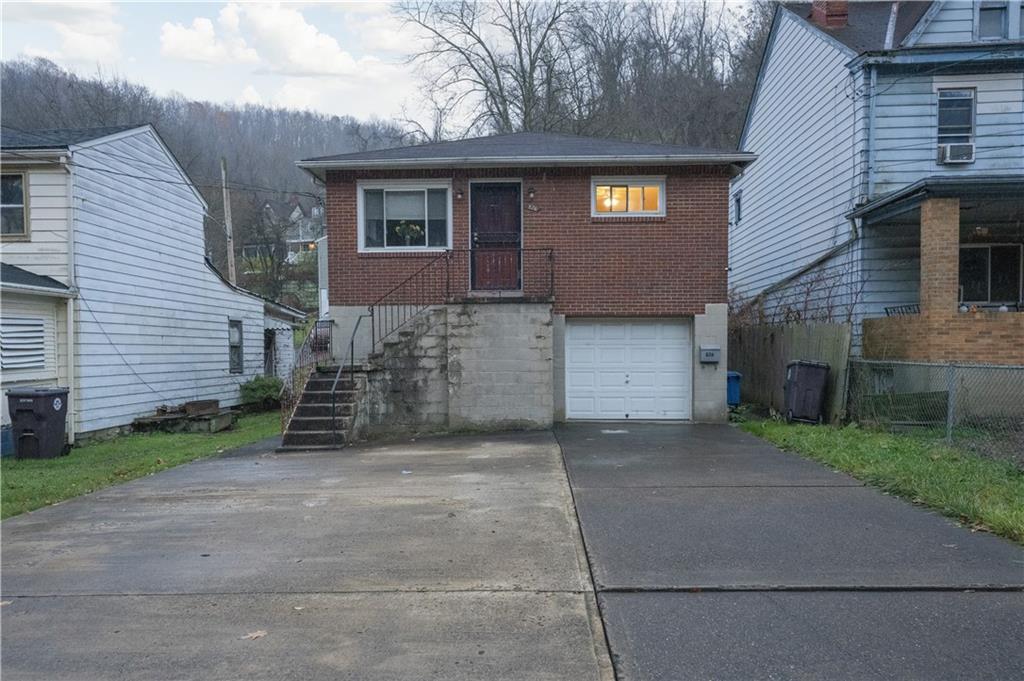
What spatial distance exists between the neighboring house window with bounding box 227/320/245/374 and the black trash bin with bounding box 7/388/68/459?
317 inches

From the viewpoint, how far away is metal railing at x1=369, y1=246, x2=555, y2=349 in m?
13.0

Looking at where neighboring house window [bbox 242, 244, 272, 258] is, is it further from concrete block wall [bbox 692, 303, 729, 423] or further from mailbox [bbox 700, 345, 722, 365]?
mailbox [bbox 700, 345, 722, 365]

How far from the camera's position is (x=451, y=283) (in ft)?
43.3

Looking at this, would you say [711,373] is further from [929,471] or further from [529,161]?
[929,471]

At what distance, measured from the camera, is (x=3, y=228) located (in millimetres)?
12492

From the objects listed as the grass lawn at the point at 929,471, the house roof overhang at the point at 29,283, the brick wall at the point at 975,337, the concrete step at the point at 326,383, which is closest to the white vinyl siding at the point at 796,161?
the brick wall at the point at 975,337

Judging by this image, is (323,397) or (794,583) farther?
(323,397)

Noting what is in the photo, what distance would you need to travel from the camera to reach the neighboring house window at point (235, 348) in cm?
1930

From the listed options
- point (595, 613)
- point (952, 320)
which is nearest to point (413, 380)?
point (595, 613)

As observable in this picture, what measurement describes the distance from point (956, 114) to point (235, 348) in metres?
18.9

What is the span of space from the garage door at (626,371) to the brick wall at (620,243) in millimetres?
455

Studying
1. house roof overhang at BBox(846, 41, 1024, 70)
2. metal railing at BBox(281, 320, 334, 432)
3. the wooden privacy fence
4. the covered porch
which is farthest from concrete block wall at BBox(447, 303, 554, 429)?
house roof overhang at BBox(846, 41, 1024, 70)

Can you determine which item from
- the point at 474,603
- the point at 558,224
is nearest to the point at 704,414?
the point at 558,224

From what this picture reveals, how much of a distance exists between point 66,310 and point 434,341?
6.98 m
